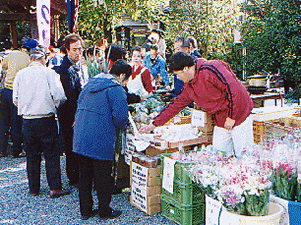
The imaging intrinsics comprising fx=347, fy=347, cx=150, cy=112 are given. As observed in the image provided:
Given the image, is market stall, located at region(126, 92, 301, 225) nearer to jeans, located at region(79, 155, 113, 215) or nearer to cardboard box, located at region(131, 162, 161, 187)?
cardboard box, located at region(131, 162, 161, 187)

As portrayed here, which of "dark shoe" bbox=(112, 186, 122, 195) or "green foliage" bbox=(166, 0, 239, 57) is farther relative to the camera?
"green foliage" bbox=(166, 0, 239, 57)

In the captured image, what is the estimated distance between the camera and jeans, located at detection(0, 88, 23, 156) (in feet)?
21.6

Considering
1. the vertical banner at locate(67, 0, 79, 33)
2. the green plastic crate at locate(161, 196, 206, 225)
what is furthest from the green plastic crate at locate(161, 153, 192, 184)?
the vertical banner at locate(67, 0, 79, 33)

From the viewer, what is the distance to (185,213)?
3.62m

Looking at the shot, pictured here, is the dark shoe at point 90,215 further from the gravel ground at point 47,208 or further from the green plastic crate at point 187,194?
the green plastic crate at point 187,194

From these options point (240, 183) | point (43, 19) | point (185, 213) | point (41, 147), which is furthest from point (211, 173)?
point (43, 19)

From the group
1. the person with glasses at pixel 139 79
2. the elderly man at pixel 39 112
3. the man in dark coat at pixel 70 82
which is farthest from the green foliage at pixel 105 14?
the elderly man at pixel 39 112

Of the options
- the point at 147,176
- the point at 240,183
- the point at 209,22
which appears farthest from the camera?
the point at 209,22

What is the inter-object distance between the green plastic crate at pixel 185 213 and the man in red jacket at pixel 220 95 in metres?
0.76

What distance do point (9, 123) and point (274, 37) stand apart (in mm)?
7317

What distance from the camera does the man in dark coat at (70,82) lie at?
4.79 metres

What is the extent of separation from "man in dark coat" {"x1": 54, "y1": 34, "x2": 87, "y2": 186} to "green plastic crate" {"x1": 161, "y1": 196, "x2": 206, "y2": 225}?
181cm

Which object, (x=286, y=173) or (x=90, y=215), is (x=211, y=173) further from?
(x=90, y=215)

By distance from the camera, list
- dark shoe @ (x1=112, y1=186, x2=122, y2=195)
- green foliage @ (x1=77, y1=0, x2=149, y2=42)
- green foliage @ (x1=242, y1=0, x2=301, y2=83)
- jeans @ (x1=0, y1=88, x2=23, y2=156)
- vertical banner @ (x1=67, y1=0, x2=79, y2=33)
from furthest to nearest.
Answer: green foliage @ (x1=77, y1=0, x2=149, y2=42)
green foliage @ (x1=242, y1=0, x2=301, y2=83)
vertical banner @ (x1=67, y1=0, x2=79, y2=33)
jeans @ (x1=0, y1=88, x2=23, y2=156)
dark shoe @ (x1=112, y1=186, x2=122, y2=195)
